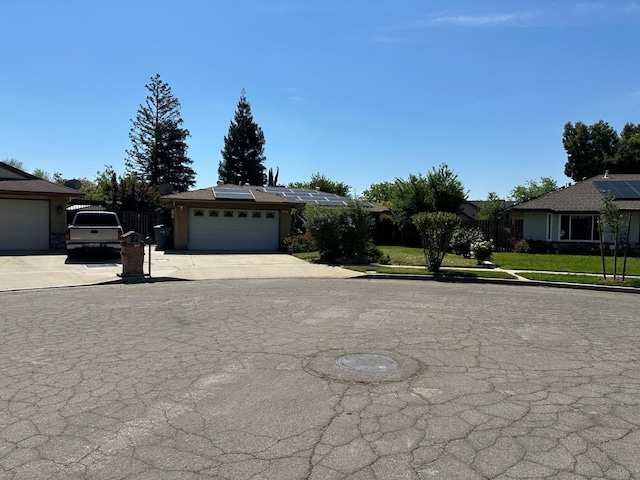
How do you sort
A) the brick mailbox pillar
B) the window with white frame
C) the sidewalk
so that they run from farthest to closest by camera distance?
1. the window with white frame
2. the brick mailbox pillar
3. the sidewalk

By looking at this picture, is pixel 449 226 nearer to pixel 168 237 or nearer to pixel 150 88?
pixel 168 237

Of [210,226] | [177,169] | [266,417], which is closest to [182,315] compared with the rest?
[266,417]

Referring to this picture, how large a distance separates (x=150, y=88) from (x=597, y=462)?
2150 inches

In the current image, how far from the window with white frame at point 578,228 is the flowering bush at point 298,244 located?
13336 mm

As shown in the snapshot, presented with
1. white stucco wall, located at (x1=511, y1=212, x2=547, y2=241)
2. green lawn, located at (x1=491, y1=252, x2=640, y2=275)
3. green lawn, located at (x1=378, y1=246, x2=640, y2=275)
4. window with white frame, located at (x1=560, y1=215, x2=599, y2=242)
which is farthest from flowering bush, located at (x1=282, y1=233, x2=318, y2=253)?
window with white frame, located at (x1=560, y1=215, x2=599, y2=242)

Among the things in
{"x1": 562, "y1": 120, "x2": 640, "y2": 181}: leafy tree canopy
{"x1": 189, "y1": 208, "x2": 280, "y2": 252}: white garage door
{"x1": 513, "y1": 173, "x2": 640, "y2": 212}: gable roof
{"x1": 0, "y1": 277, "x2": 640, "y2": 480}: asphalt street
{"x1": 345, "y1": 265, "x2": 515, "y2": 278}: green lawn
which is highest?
{"x1": 562, "y1": 120, "x2": 640, "y2": 181}: leafy tree canopy

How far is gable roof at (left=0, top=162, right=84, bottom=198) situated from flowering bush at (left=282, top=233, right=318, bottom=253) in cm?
977

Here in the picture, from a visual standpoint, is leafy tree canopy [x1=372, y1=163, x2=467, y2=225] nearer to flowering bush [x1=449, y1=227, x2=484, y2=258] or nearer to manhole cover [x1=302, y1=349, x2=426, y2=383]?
flowering bush [x1=449, y1=227, x2=484, y2=258]

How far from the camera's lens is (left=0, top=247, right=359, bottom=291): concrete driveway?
13625 mm

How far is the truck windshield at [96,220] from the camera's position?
18348 millimetres

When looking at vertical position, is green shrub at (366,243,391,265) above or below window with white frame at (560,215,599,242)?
below

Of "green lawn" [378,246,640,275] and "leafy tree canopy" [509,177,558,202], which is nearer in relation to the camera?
"green lawn" [378,246,640,275]

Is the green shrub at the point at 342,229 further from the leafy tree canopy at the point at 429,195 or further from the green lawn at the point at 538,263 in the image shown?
the leafy tree canopy at the point at 429,195

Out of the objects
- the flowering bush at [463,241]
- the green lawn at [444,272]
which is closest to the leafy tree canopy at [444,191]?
the flowering bush at [463,241]
